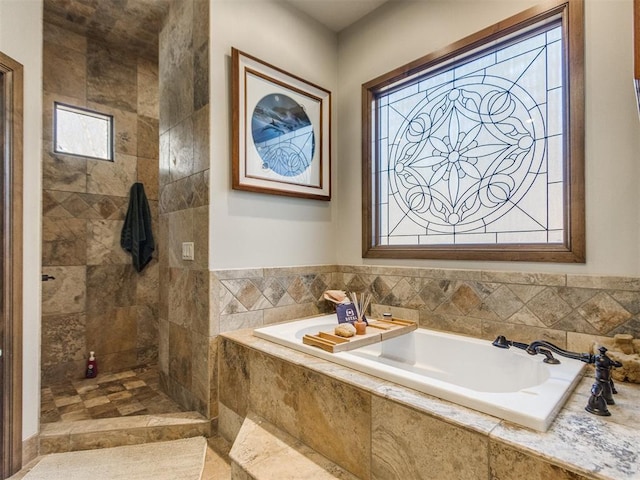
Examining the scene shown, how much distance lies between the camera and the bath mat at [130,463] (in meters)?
1.66

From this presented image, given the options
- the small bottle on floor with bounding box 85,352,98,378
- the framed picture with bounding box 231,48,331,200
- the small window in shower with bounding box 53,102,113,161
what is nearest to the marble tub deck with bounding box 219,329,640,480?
the framed picture with bounding box 231,48,331,200

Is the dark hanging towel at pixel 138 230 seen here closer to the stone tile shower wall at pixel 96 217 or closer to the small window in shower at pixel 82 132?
the stone tile shower wall at pixel 96 217

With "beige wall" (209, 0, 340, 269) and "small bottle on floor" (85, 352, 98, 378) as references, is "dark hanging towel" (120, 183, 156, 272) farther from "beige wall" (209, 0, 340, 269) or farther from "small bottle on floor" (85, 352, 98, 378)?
"beige wall" (209, 0, 340, 269)

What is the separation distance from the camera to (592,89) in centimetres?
161

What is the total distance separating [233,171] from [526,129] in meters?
1.74

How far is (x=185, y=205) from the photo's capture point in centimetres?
227

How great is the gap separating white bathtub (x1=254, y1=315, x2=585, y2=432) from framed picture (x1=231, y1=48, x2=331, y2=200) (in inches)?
38.9

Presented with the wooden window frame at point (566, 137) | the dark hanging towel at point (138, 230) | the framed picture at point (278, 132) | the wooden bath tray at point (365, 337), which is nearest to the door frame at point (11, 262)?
the framed picture at point (278, 132)

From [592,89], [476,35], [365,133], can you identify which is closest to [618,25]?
[592,89]

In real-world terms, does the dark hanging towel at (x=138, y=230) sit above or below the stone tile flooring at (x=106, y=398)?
above

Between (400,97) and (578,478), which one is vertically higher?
(400,97)

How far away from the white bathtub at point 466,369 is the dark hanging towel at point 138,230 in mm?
1801

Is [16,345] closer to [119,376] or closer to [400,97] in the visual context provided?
[119,376]

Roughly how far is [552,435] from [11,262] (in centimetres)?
244
